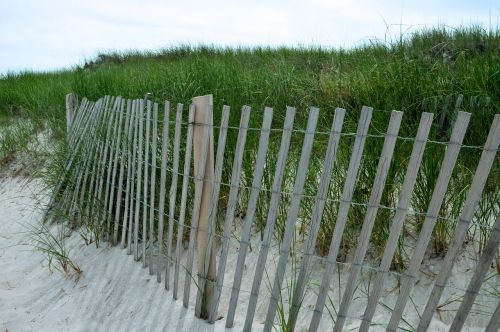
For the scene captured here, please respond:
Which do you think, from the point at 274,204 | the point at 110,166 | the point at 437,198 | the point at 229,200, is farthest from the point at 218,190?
the point at 110,166

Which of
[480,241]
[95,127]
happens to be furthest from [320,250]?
[95,127]

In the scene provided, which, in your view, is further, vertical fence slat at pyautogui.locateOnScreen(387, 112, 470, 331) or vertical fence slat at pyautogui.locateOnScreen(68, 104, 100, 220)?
vertical fence slat at pyautogui.locateOnScreen(68, 104, 100, 220)

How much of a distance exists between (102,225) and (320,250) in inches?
82.4

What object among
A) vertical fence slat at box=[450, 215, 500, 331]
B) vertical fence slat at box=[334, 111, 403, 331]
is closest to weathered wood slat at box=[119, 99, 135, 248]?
vertical fence slat at box=[334, 111, 403, 331]

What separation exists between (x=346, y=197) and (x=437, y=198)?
16.3 inches

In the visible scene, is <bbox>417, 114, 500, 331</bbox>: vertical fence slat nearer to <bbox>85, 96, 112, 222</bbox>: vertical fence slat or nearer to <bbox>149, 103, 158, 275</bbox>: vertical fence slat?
<bbox>149, 103, 158, 275</bbox>: vertical fence slat

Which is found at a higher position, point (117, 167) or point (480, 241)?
point (480, 241)

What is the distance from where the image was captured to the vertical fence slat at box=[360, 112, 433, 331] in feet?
7.19

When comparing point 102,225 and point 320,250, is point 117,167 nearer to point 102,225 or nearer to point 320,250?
point 102,225

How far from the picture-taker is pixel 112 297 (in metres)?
3.74

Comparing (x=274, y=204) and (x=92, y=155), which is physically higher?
(x=274, y=204)

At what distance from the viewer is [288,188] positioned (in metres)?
3.75

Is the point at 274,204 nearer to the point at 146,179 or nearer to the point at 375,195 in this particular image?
the point at 375,195

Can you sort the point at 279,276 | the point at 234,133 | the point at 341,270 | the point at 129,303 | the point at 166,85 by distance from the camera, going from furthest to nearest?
the point at 166,85
the point at 234,133
the point at 129,303
the point at 341,270
the point at 279,276
